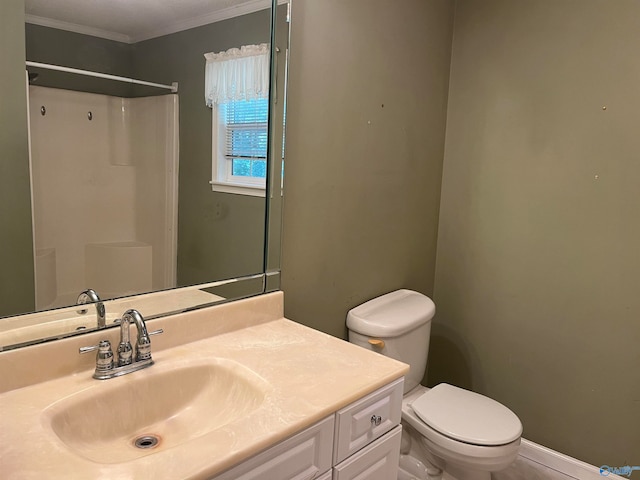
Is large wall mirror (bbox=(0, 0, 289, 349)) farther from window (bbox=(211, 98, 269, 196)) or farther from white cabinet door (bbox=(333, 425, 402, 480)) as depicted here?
white cabinet door (bbox=(333, 425, 402, 480))

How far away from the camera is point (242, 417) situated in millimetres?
1076

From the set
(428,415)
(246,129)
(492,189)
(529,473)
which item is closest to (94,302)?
(246,129)

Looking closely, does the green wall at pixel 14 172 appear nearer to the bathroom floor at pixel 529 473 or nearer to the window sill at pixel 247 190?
the window sill at pixel 247 190

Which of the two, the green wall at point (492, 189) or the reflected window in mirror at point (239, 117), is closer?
the reflected window in mirror at point (239, 117)

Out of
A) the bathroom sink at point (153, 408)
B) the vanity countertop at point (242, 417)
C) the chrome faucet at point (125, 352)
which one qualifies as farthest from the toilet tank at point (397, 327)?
the chrome faucet at point (125, 352)

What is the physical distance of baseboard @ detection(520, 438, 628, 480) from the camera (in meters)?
2.08

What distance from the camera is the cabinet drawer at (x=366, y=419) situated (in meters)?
1.17

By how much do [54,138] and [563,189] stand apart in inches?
74.5

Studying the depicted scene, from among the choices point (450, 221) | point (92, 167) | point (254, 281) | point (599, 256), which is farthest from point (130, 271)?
point (599, 256)

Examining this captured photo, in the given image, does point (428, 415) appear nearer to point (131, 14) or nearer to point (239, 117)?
point (239, 117)

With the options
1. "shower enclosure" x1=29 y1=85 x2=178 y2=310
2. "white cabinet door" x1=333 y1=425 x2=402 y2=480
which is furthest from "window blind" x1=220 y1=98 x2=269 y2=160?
"white cabinet door" x1=333 y1=425 x2=402 y2=480

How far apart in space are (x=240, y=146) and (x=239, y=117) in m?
0.09

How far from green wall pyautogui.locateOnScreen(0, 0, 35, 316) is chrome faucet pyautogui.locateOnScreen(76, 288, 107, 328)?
0.12 meters

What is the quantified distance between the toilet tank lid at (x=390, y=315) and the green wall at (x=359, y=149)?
0.05 metres
